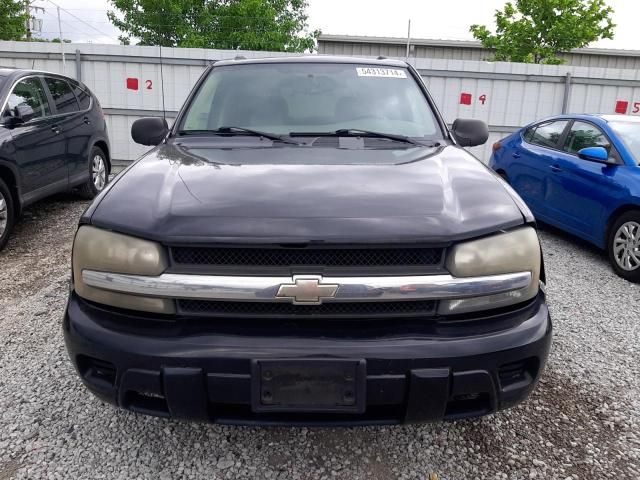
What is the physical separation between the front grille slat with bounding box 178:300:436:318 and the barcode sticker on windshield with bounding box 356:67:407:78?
6.13 feet

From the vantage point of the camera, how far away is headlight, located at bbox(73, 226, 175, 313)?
1.83 m

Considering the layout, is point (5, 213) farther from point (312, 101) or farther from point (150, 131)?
point (312, 101)

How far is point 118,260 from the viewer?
185cm

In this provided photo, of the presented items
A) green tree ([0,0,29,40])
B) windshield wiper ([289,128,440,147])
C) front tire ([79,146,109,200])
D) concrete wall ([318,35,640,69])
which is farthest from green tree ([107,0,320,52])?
windshield wiper ([289,128,440,147])

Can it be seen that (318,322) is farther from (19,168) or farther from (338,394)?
(19,168)

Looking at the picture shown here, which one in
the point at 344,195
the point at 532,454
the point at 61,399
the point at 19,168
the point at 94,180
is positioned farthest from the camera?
the point at 94,180

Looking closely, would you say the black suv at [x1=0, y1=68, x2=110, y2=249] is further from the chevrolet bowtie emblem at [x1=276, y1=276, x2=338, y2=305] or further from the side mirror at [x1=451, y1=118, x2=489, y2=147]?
the chevrolet bowtie emblem at [x1=276, y1=276, x2=338, y2=305]

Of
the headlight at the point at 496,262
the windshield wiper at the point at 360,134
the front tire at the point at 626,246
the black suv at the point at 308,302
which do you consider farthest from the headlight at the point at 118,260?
the front tire at the point at 626,246

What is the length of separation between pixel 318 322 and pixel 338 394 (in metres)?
0.25

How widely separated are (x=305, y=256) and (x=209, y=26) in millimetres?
23388

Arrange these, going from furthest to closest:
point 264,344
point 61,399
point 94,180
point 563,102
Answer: point 563,102
point 94,180
point 61,399
point 264,344

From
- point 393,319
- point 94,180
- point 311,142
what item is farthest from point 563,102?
point 393,319

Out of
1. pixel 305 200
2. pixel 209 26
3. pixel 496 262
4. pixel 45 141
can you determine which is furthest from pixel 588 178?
pixel 209 26

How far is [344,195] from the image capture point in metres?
1.98
